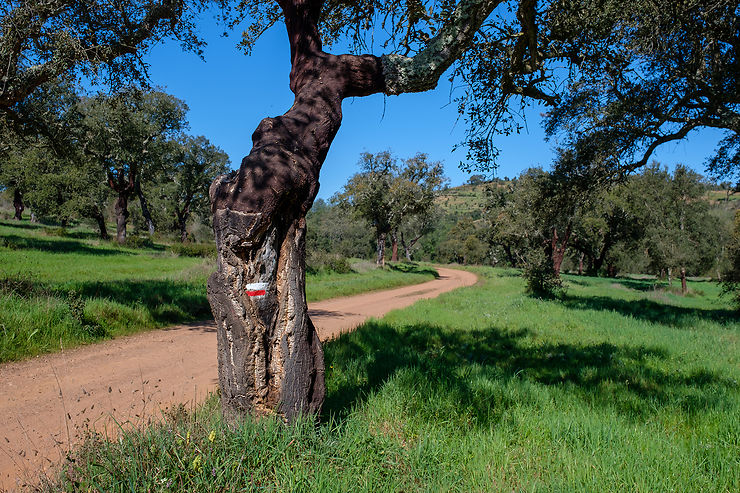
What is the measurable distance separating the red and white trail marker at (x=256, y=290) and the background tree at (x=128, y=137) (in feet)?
96.8

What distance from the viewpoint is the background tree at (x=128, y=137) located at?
2816cm

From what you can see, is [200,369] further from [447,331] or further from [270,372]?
[447,331]

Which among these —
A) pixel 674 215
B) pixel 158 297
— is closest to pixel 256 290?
pixel 158 297

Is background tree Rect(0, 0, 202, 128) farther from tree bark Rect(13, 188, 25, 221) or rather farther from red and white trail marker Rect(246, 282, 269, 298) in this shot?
tree bark Rect(13, 188, 25, 221)

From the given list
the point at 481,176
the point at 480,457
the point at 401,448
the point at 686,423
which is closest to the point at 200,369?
the point at 401,448

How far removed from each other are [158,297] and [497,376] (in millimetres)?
9753

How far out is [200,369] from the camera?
670cm

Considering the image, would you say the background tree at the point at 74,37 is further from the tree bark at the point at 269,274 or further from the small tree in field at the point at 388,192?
the small tree in field at the point at 388,192

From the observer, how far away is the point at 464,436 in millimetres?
3432

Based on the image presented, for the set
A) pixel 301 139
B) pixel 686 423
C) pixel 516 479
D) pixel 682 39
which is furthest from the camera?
pixel 682 39

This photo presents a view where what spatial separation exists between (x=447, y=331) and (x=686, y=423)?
218 inches

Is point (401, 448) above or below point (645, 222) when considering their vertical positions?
below

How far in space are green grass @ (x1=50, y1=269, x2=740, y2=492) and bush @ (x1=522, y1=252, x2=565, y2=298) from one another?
11387mm

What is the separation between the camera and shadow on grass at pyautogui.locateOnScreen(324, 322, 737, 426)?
14.0 ft
